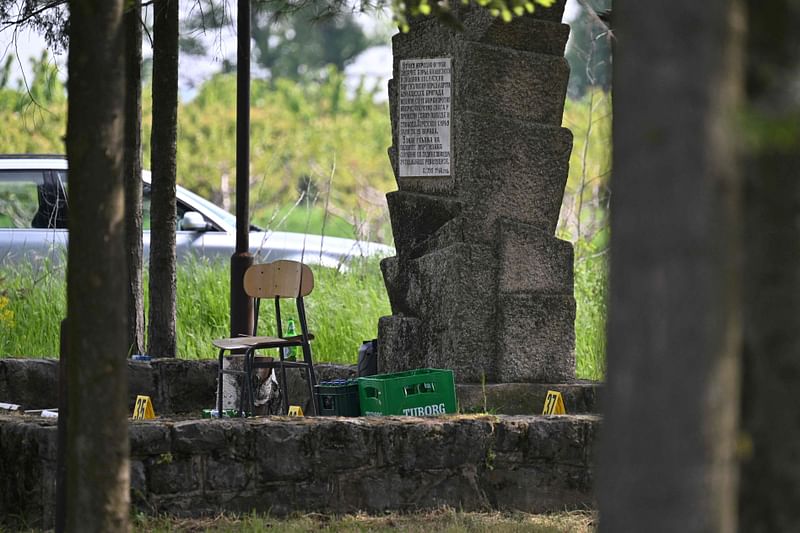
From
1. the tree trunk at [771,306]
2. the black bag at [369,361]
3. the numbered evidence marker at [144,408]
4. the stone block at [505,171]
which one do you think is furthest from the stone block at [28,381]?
the tree trunk at [771,306]

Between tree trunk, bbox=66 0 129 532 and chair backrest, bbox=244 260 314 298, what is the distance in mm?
3322

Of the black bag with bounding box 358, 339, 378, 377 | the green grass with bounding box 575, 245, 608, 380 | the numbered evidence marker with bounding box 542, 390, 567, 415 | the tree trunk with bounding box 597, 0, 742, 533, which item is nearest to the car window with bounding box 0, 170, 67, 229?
the green grass with bounding box 575, 245, 608, 380

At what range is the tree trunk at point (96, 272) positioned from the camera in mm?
3127

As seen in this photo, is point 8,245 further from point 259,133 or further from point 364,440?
point 259,133

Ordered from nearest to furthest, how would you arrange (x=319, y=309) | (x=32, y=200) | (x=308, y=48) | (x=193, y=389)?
(x=193, y=389), (x=319, y=309), (x=32, y=200), (x=308, y=48)

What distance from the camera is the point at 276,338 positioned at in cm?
672

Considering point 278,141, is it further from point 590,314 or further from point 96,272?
point 96,272

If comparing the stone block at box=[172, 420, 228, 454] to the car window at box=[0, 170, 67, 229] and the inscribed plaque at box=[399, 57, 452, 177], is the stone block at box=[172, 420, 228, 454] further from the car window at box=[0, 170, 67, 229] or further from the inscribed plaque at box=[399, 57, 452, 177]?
the car window at box=[0, 170, 67, 229]

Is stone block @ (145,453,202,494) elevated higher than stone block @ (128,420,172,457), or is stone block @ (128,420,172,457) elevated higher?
stone block @ (128,420,172,457)

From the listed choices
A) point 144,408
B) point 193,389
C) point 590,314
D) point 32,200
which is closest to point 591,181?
point 590,314

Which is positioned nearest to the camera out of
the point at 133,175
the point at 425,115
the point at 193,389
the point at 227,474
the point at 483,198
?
the point at 227,474

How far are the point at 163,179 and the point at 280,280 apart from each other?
1.89 m

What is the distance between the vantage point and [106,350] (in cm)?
318

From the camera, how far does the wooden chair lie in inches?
255
